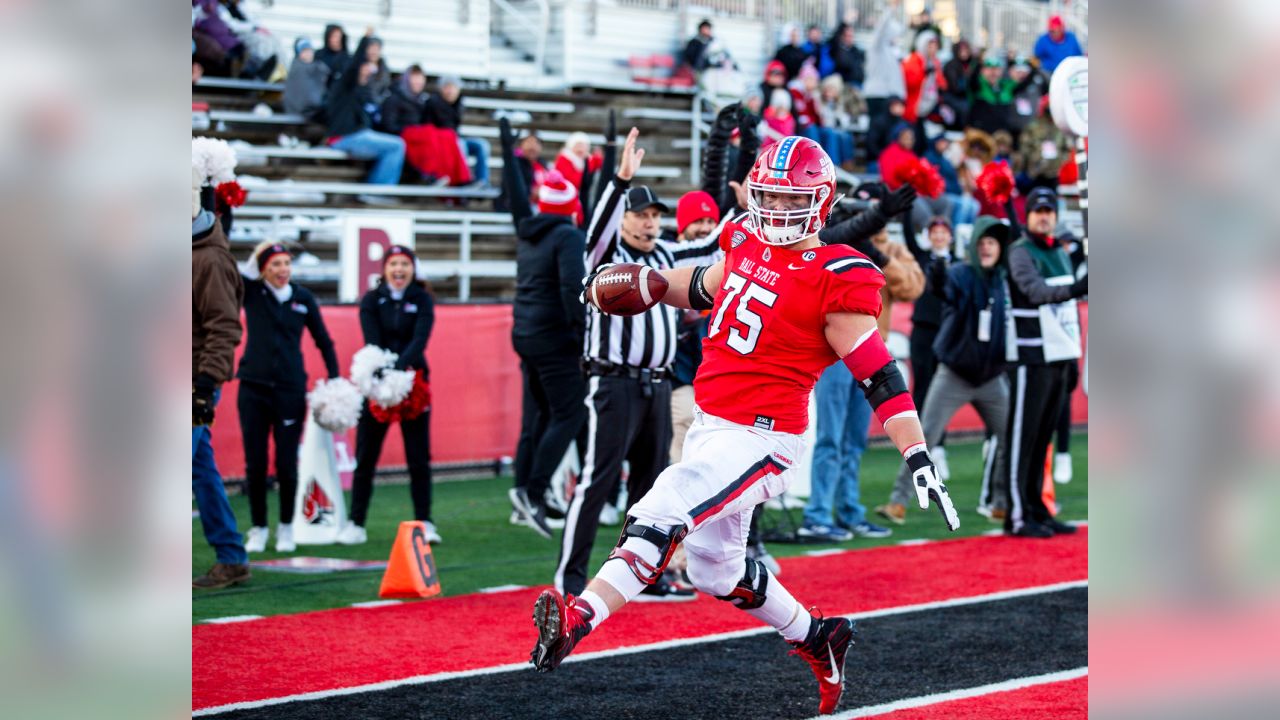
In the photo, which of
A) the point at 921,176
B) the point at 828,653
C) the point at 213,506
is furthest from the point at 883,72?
the point at 828,653

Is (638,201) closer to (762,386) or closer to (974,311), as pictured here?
(762,386)

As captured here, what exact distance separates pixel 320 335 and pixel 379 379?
440 millimetres

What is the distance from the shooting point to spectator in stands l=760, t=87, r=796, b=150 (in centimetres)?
1803

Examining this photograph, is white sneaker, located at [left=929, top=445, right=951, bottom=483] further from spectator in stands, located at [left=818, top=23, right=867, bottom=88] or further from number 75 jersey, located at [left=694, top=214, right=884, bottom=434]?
spectator in stands, located at [left=818, top=23, right=867, bottom=88]

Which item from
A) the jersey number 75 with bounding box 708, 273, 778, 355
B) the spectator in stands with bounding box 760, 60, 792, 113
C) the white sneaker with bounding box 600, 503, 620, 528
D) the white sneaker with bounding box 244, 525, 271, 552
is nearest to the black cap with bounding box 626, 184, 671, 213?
the jersey number 75 with bounding box 708, 273, 778, 355

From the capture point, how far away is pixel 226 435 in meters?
11.1

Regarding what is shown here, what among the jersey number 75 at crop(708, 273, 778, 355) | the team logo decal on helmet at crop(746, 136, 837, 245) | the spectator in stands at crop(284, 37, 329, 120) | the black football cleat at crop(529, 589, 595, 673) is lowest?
the black football cleat at crop(529, 589, 595, 673)

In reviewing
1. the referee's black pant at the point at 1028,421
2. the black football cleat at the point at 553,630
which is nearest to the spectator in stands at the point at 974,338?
the referee's black pant at the point at 1028,421

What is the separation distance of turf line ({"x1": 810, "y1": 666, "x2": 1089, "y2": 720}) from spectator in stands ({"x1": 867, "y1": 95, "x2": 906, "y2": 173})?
49.3 ft

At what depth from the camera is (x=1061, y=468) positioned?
13.0m
